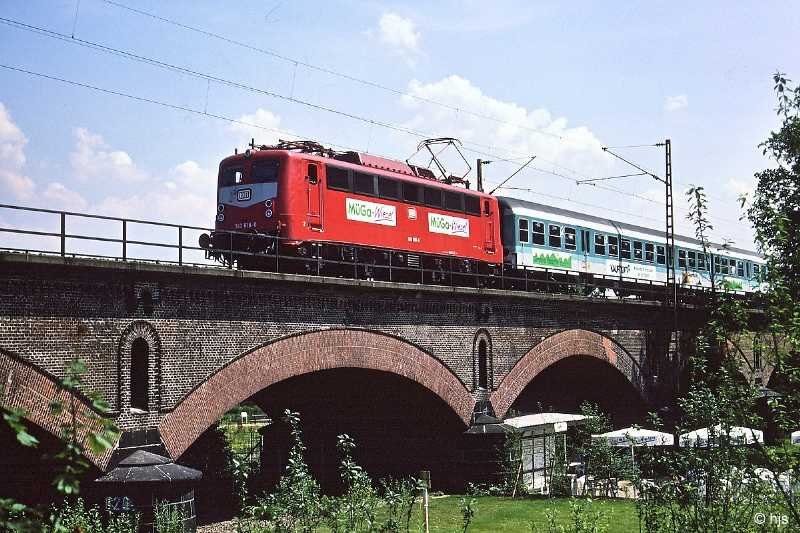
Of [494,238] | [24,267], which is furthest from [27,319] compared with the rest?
[494,238]

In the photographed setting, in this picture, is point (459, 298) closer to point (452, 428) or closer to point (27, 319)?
point (452, 428)

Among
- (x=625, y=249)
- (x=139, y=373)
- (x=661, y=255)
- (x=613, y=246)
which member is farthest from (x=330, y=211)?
(x=661, y=255)

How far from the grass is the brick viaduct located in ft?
9.56

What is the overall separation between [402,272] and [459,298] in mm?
2855

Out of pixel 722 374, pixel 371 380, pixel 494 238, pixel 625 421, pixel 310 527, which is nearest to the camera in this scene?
pixel 310 527

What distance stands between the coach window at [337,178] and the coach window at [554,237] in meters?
13.5

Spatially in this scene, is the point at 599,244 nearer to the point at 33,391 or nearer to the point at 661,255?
the point at 661,255

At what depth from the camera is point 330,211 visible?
24.0m

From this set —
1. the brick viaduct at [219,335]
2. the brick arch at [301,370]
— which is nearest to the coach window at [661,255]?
the brick viaduct at [219,335]

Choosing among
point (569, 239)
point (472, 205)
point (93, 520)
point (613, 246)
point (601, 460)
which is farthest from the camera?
point (613, 246)

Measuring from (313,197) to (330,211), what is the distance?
2.32ft

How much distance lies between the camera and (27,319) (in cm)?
1445

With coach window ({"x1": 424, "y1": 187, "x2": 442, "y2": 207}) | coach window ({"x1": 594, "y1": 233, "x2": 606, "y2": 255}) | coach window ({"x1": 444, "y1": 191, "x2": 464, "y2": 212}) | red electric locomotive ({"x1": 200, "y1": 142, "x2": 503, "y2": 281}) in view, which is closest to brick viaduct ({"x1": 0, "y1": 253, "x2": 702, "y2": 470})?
red electric locomotive ({"x1": 200, "y1": 142, "x2": 503, "y2": 281})

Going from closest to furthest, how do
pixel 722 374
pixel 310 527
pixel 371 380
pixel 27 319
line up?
pixel 310 527
pixel 722 374
pixel 27 319
pixel 371 380
